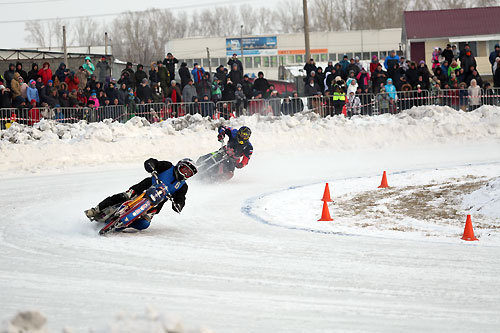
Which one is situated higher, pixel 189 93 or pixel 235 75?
pixel 235 75

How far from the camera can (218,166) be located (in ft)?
54.9

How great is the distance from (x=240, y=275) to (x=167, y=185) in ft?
10.6

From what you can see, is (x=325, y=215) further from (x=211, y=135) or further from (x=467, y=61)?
(x=467, y=61)

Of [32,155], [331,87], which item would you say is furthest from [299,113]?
[32,155]

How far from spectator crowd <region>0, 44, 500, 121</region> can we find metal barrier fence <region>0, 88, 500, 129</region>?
0.05 meters

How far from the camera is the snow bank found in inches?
816

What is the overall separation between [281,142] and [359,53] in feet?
226

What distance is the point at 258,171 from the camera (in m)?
19.0

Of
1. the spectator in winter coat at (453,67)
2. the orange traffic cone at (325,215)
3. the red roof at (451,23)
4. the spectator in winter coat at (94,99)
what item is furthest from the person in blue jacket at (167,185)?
the red roof at (451,23)

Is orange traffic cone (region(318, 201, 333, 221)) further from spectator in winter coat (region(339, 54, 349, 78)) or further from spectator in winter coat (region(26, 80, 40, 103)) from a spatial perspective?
spectator in winter coat (region(339, 54, 349, 78))

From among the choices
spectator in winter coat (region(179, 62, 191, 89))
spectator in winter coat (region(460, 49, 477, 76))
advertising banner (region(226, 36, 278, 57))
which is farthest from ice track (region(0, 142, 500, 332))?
advertising banner (region(226, 36, 278, 57))

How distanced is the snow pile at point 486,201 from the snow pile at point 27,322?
875 cm

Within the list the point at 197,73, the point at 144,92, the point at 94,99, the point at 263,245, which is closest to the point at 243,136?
the point at 263,245

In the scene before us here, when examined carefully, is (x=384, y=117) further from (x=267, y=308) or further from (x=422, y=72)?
(x=267, y=308)
